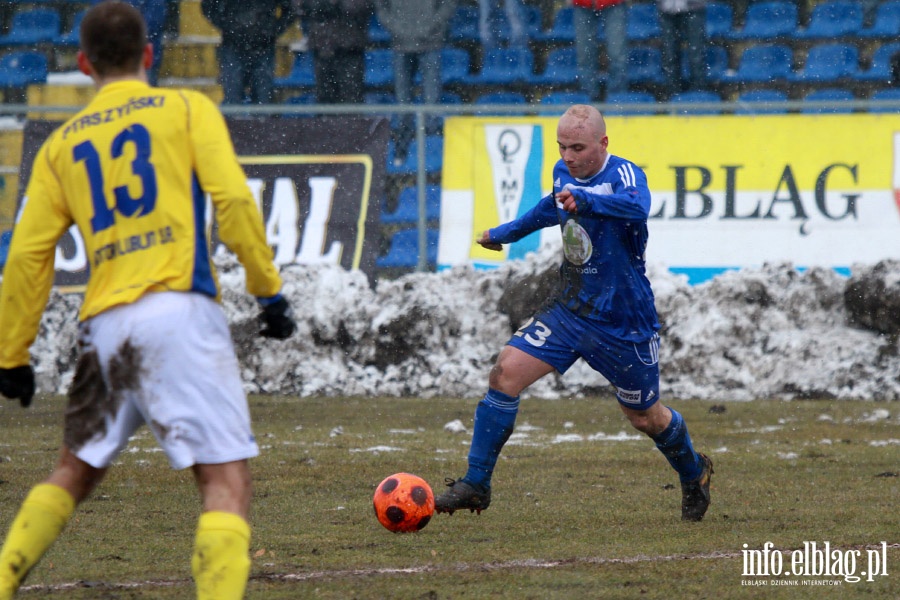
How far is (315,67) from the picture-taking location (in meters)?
13.4

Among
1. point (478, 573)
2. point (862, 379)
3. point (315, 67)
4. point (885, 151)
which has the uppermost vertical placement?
point (315, 67)

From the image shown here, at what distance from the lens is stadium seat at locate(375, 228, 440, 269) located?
12023 mm

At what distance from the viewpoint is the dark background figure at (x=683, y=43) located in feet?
42.6

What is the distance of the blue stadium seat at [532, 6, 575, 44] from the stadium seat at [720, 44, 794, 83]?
1808mm

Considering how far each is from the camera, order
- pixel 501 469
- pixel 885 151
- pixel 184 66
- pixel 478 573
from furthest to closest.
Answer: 1. pixel 184 66
2. pixel 885 151
3. pixel 501 469
4. pixel 478 573

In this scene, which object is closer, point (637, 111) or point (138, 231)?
point (138, 231)

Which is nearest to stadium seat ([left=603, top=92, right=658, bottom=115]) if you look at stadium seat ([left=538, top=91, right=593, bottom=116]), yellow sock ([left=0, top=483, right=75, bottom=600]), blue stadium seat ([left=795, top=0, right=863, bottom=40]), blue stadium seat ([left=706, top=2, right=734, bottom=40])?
stadium seat ([left=538, top=91, right=593, bottom=116])

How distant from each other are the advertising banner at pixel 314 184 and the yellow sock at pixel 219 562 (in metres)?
8.16

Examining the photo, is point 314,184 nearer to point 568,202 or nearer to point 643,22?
point 643,22

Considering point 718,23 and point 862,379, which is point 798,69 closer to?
point 718,23

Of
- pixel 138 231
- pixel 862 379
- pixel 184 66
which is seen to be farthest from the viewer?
pixel 184 66

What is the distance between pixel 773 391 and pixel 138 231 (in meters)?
7.63

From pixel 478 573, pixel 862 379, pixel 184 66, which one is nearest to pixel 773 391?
pixel 862 379

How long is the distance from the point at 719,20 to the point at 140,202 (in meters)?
11.7
